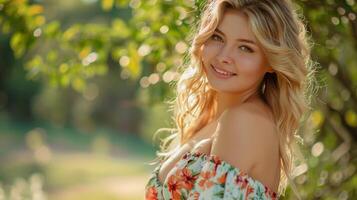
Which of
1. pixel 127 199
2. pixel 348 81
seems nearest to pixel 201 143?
pixel 348 81

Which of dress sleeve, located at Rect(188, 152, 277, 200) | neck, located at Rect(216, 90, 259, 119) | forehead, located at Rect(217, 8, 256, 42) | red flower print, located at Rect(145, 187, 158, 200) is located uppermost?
forehead, located at Rect(217, 8, 256, 42)

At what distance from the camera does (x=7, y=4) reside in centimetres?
412

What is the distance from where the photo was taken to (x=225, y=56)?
2533 millimetres

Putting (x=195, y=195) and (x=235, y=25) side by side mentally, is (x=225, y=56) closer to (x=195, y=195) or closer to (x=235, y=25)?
(x=235, y=25)

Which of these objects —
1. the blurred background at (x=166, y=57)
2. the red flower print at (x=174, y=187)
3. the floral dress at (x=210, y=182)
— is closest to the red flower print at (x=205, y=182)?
the floral dress at (x=210, y=182)

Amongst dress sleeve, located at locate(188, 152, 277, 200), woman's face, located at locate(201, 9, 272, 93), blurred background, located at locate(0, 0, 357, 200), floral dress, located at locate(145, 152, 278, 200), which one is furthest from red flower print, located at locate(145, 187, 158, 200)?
blurred background, located at locate(0, 0, 357, 200)

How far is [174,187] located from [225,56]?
16.7 inches

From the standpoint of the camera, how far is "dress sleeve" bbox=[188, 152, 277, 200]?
8.02ft

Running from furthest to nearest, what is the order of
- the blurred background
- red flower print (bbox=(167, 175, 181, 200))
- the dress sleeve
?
the blurred background, red flower print (bbox=(167, 175, 181, 200)), the dress sleeve

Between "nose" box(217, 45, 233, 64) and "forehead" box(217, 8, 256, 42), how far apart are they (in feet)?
0.13

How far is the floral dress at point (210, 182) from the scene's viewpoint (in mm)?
2447

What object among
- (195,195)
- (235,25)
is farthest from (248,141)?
(235,25)

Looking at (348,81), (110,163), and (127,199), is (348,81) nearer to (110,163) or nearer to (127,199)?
(127,199)

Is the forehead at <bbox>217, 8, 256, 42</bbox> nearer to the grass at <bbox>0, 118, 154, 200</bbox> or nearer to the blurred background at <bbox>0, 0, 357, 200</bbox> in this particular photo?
the blurred background at <bbox>0, 0, 357, 200</bbox>
